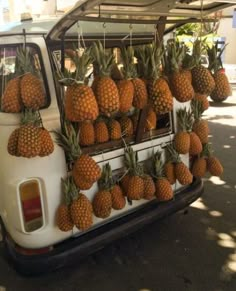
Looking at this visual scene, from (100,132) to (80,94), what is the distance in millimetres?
696

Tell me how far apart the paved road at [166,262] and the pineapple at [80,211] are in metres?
0.65

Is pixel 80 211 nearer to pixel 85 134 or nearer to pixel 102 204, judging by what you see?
pixel 102 204

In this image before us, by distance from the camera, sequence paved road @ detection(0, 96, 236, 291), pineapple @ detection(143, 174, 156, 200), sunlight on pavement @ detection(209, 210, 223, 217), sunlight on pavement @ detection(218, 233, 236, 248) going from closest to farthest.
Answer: paved road @ detection(0, 96, 236, 291) → pineapple @ detection(143, 174, 156, 200) → sunlight on pavement @ detection(218, 233, 236, 248) → sunlight on pavement @ detection(209, 210, 223, 217)

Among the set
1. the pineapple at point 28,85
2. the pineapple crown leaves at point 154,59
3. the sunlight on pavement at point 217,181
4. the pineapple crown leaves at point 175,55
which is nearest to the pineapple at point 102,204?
the pineapple at point 28,85

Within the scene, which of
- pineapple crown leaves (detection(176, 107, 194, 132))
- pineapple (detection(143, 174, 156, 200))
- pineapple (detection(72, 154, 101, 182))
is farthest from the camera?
pineapple crown leaves (detection(176, 107, 194, 132))

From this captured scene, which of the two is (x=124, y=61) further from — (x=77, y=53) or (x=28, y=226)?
(x=28, y=226)

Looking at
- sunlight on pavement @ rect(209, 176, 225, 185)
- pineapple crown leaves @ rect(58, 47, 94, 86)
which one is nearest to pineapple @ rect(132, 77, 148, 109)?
pineapple crown leaves @ rect(58, 47, 94, 86)

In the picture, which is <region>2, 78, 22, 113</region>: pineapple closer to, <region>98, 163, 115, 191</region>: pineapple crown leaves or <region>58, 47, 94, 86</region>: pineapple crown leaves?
<region>58, 47, 94, 86</region>: pineapple crown leaves

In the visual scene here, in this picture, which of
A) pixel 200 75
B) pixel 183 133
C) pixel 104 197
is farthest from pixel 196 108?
pixel 104 197

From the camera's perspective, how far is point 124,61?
254 centimetres

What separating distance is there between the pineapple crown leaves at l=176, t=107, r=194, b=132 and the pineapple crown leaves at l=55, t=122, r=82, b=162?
120 centimetres

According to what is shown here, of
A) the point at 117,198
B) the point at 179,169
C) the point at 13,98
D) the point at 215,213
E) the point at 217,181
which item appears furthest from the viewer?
the point at 217,181

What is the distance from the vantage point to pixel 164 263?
10.5ft

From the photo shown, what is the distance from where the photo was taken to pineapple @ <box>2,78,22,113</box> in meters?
2.29
